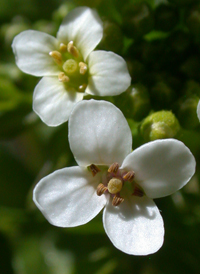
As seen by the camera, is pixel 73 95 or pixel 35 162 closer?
pixel 73 95

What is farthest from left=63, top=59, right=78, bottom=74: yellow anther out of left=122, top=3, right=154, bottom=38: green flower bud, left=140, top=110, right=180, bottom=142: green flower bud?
left=140, top=110, right=180, bottom=142: green flower bud

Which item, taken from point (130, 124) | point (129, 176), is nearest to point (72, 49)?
point (130, 124)

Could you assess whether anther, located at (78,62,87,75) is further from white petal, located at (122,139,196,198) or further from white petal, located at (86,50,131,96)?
white petal, located at (122,139,196,198)

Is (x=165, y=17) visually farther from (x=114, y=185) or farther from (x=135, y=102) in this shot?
(x=114, y=185)

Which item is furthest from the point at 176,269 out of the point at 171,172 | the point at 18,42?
the point at 18,42

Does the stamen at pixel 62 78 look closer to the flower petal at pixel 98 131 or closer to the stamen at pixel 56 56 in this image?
the stamen at pixel 56 56

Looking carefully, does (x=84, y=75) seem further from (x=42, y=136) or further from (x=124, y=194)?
(x=42, y=136)
